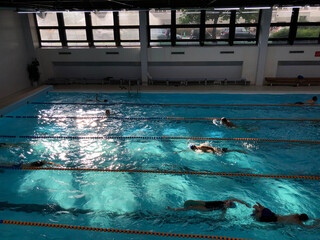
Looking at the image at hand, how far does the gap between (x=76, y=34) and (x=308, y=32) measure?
10.6 m

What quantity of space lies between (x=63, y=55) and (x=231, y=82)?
8.08m

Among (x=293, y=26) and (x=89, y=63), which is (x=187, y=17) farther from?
(x=89, y=63)

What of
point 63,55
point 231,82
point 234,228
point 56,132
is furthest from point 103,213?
point 63,55

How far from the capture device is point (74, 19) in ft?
37.6

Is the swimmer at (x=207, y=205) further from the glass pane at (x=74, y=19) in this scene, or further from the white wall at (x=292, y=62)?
the glass pane at (x=74, y=19)

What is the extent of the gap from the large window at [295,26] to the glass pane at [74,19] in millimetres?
8544

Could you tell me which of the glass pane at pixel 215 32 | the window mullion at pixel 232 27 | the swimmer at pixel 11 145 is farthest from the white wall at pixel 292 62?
the swimmer at pixel 11 145

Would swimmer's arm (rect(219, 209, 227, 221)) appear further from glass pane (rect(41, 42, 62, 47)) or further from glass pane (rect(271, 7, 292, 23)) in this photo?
glass pane (rect(41, 42, 62, 47))

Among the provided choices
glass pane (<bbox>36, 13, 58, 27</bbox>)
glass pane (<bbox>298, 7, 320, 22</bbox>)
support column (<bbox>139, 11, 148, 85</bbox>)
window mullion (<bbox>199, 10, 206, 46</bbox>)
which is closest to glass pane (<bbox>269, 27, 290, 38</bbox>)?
glass pane (<bbox>298, 7, 320, 22</bbox>)

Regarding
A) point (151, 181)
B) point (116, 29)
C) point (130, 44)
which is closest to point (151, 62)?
point (130, 44)

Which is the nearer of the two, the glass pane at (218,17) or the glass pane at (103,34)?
the glass pane at (218,17)

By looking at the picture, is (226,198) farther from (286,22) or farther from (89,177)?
(286,22)

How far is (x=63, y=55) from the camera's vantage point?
1180 cm

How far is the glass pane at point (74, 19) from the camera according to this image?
11.4 m
